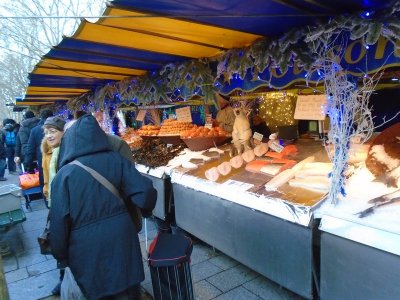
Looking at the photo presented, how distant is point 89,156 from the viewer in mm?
2137

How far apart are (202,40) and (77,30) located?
134 centimetres

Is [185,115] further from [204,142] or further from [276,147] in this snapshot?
[276,147]

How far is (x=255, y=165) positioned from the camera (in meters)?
3.59

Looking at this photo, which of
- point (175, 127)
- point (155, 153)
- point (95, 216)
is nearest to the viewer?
point (95, 216)

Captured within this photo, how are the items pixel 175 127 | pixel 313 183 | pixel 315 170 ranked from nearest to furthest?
1. pixel 313 183
2. pixel 315 170
3. pixel 175 127

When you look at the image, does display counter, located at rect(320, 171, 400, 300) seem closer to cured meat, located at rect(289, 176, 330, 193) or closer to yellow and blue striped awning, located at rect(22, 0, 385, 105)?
cured meat, located at rect(289, 176, 330, 193)

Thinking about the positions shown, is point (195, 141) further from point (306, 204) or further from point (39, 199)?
point (39, 199)

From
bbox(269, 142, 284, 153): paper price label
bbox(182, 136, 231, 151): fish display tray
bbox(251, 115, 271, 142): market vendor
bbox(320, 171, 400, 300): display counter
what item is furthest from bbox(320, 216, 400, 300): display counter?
bbox(251, 115, 271, 142): market vendor

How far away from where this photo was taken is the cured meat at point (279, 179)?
3.02m

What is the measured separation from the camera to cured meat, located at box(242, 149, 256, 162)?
152 inches

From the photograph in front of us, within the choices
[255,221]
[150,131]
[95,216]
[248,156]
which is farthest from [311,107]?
[150,131]

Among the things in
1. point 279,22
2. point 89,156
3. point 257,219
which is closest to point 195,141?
point 257,219

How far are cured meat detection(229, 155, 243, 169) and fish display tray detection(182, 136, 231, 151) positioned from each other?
826 mm

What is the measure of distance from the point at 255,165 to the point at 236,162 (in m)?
0.33
